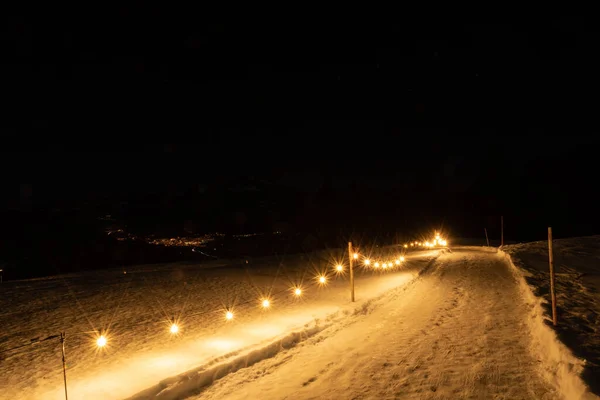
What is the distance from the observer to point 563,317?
32.1ft

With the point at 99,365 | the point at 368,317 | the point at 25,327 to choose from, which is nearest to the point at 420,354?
the point at 368,317

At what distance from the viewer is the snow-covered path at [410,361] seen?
21.1 ft

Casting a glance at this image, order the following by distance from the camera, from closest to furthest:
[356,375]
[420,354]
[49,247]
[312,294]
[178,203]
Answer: [356,375] < [420,354] < [312,294] < [49,247] < [178,203]

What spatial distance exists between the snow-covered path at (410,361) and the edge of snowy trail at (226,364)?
0.21m

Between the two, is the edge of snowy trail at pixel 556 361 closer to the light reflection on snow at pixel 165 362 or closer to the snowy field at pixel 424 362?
the snowy field at pixel 424 362

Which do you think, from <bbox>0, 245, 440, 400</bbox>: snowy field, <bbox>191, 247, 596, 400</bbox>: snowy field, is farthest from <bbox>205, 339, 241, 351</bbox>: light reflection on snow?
<bbox>191, 247, 596, 400</bbox>: snowy field

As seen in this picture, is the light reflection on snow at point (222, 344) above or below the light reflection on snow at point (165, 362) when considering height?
below

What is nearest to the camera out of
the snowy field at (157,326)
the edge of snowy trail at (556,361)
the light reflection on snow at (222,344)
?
the edge of snowy trail at (556,361)

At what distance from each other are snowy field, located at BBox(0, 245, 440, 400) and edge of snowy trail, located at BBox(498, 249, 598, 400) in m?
5.07

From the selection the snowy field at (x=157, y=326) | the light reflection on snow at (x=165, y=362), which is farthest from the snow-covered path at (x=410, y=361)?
the light reflection on snow at (x=165, y=362)

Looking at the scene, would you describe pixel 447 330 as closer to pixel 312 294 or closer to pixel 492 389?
pixel 492 389

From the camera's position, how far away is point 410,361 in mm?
7750

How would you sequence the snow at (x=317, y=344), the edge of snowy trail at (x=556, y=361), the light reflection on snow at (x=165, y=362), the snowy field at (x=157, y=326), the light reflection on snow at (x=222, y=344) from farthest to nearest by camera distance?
the light reflection on snow at (x=222, y=344) → the light reflection on snow at (x=165, y=362) → the snowy field at (x=157, y=326) → the snow at (x=317, y=344) → the edge of snowy trail at (x=556, y=361)

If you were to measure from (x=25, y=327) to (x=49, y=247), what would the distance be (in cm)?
6372
